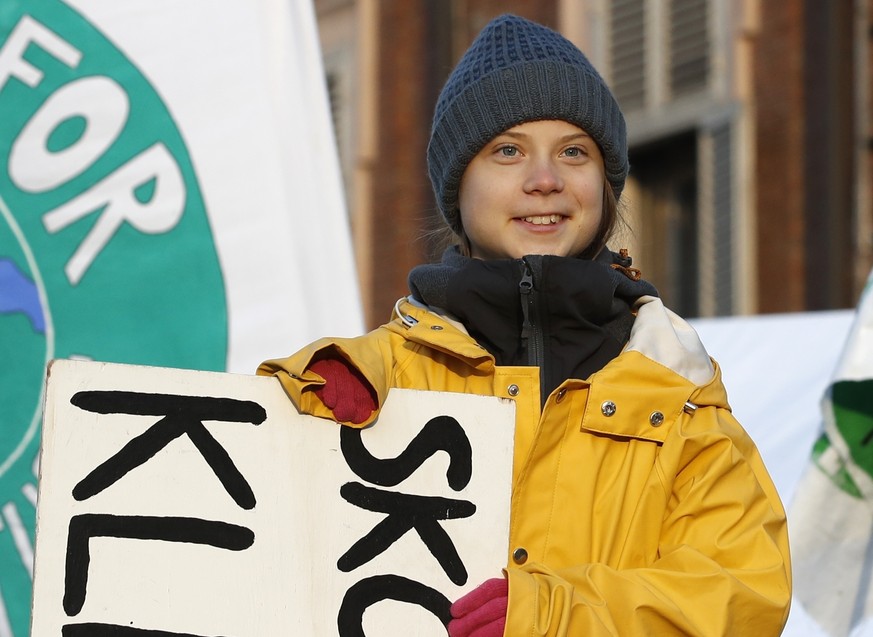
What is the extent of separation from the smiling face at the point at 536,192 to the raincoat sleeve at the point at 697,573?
13.8 inches

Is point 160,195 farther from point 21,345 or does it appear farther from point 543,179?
point 543,179

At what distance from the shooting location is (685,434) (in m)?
2.13

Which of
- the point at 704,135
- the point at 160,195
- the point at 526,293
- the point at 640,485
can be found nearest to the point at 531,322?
the point at 526,293

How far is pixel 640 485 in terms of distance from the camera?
2127 mm

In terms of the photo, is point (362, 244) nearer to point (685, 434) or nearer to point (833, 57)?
point (833, 57)

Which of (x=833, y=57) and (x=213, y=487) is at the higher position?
(x=833, y=57)

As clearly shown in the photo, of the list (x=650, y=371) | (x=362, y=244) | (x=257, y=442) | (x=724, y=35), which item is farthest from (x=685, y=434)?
(x=362, y=244)

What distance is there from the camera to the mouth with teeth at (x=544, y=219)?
7.73 feet

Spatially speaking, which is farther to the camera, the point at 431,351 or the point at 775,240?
the point at 775,240

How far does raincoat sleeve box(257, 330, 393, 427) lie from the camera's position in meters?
2.04

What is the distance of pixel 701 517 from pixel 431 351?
0.45 metres

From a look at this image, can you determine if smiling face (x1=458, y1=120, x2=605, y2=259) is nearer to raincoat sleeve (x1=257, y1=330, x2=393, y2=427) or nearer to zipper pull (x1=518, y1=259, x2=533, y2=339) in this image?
zipper pull (x1=518, y1=259, x2=533, y2=339)

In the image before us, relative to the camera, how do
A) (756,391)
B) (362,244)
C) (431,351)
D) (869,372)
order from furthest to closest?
(362,244), (756,391), (869,372), (431,351)

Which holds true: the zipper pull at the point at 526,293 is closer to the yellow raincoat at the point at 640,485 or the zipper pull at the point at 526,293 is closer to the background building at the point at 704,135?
the yellow raincoat at the point at 640,485
